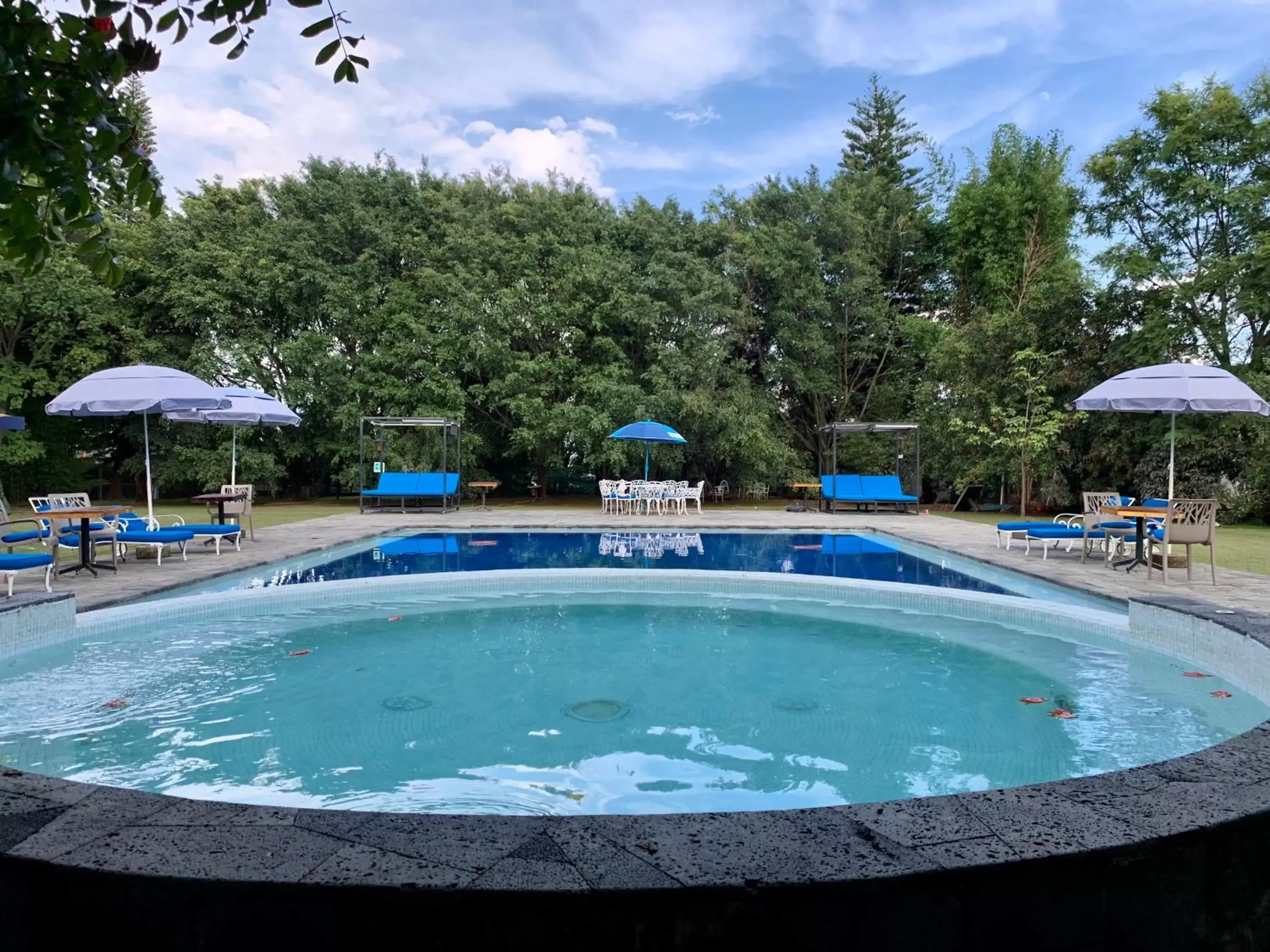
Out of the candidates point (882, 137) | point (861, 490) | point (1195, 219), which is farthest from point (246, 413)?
point (882, 137)

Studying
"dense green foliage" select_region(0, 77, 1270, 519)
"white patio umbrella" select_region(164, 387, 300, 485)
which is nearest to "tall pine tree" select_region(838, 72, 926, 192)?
"dense green foliage" select_region(0, 77, 1270, 519)

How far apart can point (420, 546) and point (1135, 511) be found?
9177mm

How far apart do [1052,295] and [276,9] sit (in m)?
19.2

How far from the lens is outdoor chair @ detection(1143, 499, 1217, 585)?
277 inches

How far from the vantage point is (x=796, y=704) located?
14.5 feet

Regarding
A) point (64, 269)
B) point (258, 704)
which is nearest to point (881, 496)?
point (258, 704)

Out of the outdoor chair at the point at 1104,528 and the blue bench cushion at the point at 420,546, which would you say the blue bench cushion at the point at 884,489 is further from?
the blue bench cushion at the point at 420,546

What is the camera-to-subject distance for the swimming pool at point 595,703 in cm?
333

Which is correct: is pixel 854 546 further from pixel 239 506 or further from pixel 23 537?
pixel 23 537

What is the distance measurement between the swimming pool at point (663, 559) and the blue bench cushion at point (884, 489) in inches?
127

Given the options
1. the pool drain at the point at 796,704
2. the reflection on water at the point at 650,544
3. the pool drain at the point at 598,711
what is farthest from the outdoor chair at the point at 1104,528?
the pool drain at the point at 598,711

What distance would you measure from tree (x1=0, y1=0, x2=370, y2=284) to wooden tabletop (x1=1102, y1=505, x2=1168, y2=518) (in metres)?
8.56

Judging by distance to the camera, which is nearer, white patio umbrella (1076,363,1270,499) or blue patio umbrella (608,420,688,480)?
white patio umbrella (1076,363,1270,499)

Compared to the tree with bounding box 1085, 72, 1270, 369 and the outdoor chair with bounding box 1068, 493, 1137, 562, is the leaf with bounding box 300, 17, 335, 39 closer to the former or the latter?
the outdoor chair with bounding box 1068, 493, 1137, 562
